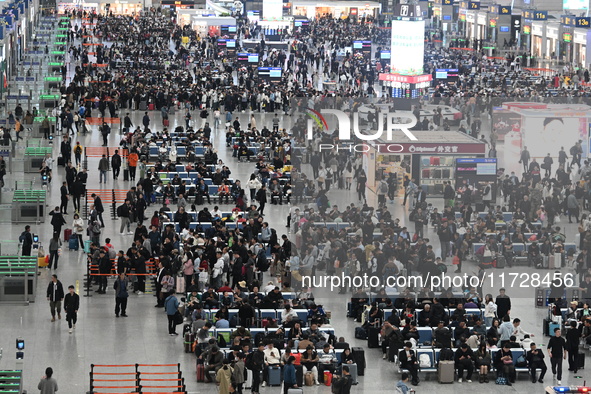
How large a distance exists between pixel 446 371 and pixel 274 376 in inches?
128

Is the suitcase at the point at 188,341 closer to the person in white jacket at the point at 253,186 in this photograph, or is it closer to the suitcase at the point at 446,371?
the suitcase at the point at 446,371

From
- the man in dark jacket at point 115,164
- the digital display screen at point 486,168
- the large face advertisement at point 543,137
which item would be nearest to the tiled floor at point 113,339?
the digital display screen at point 486,168

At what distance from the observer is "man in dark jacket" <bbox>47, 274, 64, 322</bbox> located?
2891 centimetres

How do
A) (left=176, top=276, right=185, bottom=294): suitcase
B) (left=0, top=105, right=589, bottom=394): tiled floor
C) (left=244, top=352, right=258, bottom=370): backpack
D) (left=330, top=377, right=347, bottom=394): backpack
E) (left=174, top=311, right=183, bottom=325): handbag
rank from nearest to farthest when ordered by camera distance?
(left=330, top=377, right=347, bottom=394): backpack
(left=244, top=352, right=258, bottom=370): backpack
(left=0, top=105, right=589, bottom=394): tiled floor
(left=174, top=311, right=183, bottom=325): handbag
(left=176, top=276, right=185, bottom=294): suitcase

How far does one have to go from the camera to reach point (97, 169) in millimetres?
47531

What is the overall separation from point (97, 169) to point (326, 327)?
70.3 feet

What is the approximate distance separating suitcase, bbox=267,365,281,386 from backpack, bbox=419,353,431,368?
8.99 feet

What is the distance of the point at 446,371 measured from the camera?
26000mm

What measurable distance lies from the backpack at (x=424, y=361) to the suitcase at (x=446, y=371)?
0.77ft

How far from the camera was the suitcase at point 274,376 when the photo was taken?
84.2 ft

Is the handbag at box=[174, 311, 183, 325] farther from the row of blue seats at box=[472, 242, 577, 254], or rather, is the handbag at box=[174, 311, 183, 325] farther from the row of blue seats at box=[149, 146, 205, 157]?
the row of blue seats at box=[149, 146, 205, 157]

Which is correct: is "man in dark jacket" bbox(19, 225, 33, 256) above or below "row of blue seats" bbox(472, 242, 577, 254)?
below

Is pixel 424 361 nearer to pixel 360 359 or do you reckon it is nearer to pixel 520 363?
pixel 360 359

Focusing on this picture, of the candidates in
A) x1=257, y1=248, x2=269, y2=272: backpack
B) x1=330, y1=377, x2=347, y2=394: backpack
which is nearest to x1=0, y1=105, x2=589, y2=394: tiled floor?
x1=330, y1=377, x2=347, y2=394: backpack
